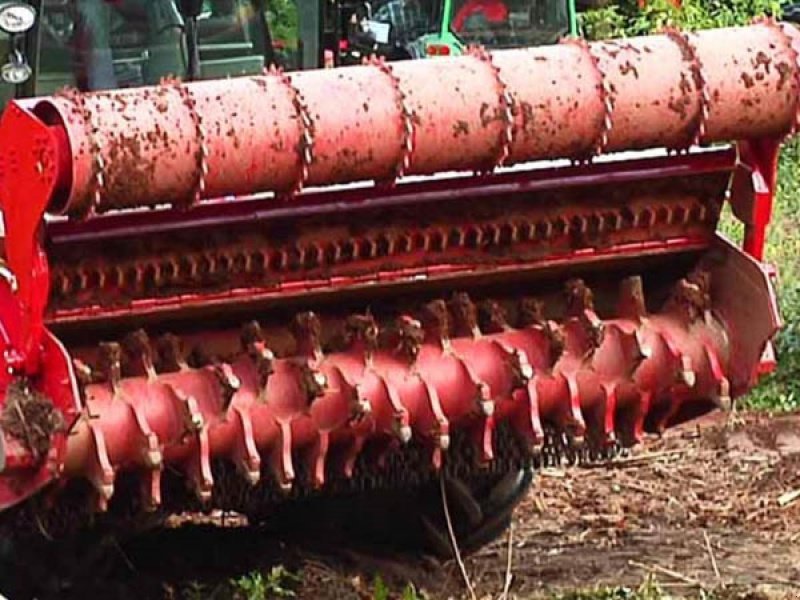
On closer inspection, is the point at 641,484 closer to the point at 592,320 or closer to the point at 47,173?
the point at 592,320

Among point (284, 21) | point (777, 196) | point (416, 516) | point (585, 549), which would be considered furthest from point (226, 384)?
point (777, 196)

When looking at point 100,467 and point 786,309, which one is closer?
point 100,467

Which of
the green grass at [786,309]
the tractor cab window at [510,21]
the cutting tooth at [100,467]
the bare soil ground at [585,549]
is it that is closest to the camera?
the cutting tooth at [100,467]

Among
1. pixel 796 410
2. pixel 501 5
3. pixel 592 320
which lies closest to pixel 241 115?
pixel 592 320

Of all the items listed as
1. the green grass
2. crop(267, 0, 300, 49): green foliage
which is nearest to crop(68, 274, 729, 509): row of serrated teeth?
crop(267, 0, 300, 49): green foliage

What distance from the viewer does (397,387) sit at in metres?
4.72

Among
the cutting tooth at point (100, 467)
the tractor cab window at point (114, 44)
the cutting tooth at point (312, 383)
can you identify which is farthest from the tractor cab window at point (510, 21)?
the cutting tooth at point (100, 467)

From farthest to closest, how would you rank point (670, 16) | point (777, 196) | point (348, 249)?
point (670, 16), point (777, 196), point (348, 249)

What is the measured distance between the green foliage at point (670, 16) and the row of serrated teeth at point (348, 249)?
8.89m

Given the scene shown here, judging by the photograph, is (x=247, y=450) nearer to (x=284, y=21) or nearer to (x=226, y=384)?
(x=226, y=384)

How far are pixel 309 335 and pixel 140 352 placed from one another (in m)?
0.39

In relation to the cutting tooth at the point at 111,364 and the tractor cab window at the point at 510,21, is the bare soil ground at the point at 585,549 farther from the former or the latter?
the tractor cab window at the point at 510,21

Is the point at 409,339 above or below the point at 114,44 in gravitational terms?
below

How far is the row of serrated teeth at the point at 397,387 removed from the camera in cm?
453
